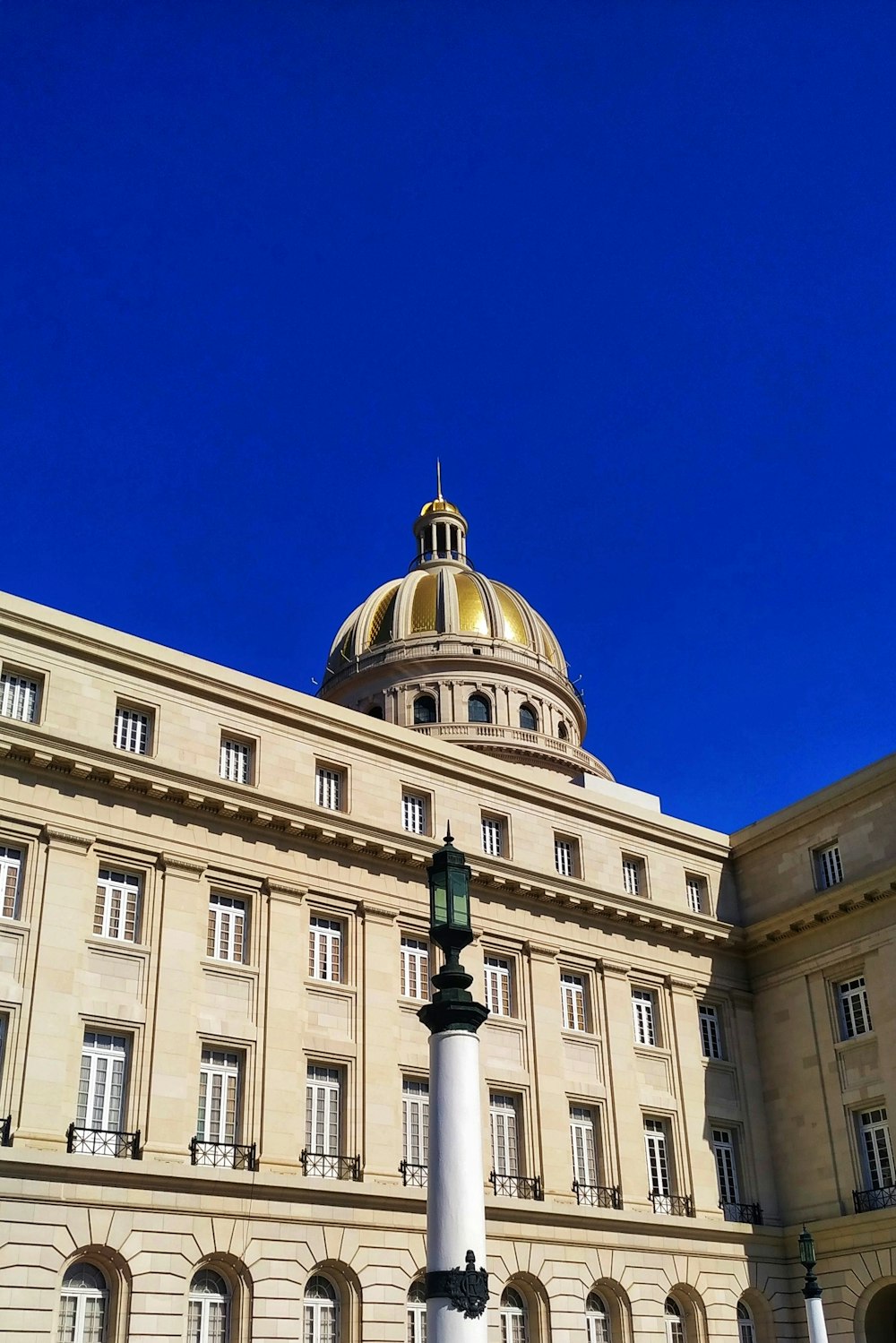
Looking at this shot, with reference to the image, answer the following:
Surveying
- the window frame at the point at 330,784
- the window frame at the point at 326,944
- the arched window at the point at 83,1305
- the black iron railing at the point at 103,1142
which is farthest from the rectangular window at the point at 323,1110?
the window frame at the point at 330,784

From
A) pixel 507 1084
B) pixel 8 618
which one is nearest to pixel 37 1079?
pixel 8 618

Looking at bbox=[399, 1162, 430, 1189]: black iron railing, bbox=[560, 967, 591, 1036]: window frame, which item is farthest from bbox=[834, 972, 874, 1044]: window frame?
bbox=[399, 1162, 430, 1189]: black iron railing

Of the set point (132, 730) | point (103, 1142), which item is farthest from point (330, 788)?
point (103, 1142)

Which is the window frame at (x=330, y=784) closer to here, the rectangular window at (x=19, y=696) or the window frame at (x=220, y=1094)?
the window frame at (x=220, y=1094)

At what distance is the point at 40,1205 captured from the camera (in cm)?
2705

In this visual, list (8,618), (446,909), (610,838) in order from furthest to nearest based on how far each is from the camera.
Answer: (610,838) → (8,618) → (446,909)

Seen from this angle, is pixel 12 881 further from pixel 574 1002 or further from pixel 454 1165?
pixel 574 1002

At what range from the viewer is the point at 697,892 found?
4409 cm

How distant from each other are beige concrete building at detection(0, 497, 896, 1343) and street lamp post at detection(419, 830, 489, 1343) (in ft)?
40.1

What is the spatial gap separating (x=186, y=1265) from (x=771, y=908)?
21.7 meters

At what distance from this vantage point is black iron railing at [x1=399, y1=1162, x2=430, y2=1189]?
32.8 meters

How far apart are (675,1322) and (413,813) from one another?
49.5ft

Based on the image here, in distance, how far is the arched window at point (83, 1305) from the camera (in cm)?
2702

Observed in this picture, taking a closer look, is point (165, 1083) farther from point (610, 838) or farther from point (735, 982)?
point (735, 982)
